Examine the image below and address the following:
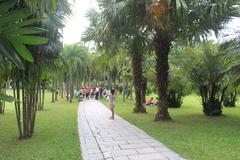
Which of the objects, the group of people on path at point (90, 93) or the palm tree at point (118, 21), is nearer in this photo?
the palm tree at point (118, 21)

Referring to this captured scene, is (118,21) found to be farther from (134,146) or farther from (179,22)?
(134,146)

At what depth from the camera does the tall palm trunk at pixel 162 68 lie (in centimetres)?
1223

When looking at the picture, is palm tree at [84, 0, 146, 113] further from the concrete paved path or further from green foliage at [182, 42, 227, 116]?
the concrete paved path

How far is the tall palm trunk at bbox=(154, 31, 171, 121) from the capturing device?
40.1ft

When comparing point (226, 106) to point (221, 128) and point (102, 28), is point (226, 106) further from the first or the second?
point (102, 28)

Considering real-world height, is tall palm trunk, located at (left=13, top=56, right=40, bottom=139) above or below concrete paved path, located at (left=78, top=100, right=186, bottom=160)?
above

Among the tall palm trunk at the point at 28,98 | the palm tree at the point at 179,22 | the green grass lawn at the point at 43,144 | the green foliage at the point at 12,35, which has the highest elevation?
the palm tree at the point at 179,22

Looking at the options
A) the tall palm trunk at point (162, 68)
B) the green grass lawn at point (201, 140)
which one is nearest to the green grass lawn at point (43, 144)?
the green grass lawn at point (201, 140)

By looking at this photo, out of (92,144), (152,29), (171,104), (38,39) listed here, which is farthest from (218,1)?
(171,104)

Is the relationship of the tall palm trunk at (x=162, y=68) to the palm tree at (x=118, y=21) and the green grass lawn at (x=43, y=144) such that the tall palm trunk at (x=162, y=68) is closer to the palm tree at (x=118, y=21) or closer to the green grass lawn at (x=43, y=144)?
the palm tree at (x=118, y=21)

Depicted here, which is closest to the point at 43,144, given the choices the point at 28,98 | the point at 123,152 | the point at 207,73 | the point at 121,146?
the point at 28,98

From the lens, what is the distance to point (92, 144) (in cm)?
739

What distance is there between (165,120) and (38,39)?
10043mm

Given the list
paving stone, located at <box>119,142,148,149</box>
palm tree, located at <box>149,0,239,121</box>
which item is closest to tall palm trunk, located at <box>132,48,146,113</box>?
palm tree, located at <box>149,0,239,121</box>
